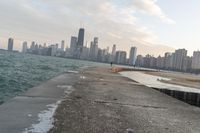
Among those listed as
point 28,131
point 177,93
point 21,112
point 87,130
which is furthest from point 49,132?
point 177,93

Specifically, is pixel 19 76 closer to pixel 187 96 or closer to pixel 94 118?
pixel 187 96

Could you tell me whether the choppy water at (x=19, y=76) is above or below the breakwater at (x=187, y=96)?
below

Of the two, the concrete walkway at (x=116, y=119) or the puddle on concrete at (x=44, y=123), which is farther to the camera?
the concrete walkway at (x=116, y=119)

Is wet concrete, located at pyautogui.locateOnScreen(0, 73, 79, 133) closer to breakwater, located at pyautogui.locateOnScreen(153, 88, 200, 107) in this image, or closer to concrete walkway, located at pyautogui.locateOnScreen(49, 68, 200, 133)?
concrete walkway, located at pyautogui.locateOnScreen(49, 68, 200, 133)

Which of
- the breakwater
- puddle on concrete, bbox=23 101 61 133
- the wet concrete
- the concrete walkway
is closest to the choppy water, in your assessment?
the wet concrete

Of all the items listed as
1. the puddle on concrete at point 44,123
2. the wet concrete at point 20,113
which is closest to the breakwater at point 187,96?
the wet concrete at point 20,113

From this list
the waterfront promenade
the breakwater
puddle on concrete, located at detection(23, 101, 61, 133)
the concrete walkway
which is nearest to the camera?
puddle on concrete, located at detection(23, 101, 61, 133)

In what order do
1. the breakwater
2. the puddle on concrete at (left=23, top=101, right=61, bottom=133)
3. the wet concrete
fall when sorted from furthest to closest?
the breakwater < the wet concrete < the puddle on concrete at (left=23, top=101, right=61, bottom=133)

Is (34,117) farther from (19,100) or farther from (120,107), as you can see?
(120,107)

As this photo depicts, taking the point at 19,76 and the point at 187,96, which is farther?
the point at 19,76

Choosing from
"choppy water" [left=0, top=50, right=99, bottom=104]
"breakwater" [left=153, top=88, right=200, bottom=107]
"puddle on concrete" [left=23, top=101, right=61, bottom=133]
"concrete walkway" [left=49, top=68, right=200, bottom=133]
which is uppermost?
"puddle on concrete" [left=23, top=101, right=61, bottom=133]

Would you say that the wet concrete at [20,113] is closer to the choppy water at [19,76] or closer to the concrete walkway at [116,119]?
the concrete walkway at [116,119]

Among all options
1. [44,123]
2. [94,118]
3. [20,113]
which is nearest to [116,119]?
[94,118]

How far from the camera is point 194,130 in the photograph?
8328mm
